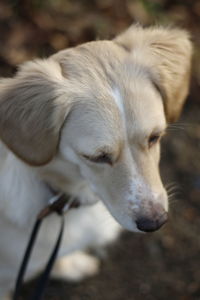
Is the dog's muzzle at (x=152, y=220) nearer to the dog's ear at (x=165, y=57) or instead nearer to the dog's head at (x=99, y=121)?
the dog's head at (x=99, y=121)

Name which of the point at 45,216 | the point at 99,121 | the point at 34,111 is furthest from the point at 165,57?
the point at 45,216

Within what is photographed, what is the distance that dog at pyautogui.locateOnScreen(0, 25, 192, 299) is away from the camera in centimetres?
198

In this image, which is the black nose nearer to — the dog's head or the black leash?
the dog's head

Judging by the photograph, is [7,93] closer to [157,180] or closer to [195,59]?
[157,180]

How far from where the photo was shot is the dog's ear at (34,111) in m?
1.99

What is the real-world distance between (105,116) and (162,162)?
5.43 feet

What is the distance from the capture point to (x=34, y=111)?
79.0 inches

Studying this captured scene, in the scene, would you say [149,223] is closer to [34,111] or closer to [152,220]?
[152,220]

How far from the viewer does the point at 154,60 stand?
2.17 meters

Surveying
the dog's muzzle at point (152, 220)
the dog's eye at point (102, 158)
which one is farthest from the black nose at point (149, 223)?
the dog's eye at point (102, 158)

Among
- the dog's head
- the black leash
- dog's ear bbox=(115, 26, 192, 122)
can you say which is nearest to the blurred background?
Result: dog's ear bbox=(115, 26, 192, 122)

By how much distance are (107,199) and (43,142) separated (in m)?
0.36

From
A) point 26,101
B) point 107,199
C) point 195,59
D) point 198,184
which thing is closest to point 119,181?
point 107,199

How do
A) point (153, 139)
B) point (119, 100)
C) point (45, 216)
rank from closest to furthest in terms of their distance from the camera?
point (119, 100) < point (153, 139) < point (45, 216)
